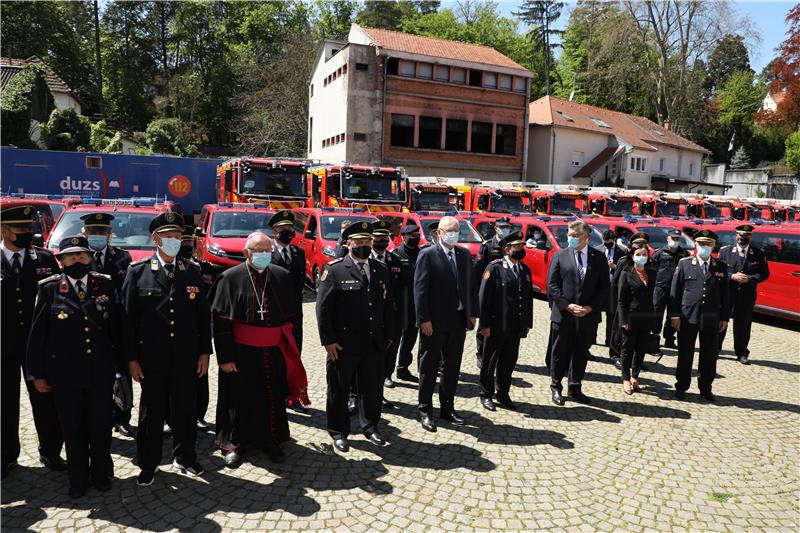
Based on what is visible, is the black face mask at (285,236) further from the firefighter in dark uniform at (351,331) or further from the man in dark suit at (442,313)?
the man in dark suit at (442,313)

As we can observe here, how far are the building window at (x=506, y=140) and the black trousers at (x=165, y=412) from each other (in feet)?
119

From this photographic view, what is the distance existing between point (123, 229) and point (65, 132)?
25.4 metres

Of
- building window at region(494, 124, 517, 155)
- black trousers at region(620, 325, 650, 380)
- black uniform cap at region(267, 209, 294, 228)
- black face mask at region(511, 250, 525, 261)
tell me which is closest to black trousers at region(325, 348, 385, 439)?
black face mask at region(511, 250, 525, 261)

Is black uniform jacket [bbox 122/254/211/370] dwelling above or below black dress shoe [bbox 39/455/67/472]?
above

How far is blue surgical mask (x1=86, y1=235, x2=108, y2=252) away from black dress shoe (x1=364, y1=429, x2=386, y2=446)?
3.71 m

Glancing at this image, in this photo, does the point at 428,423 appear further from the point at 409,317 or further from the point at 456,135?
the point at 456,135

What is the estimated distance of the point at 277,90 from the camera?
151 feet

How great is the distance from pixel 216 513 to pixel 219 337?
1.41 meters

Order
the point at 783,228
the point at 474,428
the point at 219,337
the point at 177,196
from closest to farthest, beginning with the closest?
the point at 219,337
the point at 474,428
the point at 783,228
the point at 177,196

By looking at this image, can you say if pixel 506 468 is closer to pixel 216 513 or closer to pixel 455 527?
pixel 455 527

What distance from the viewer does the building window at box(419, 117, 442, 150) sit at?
36562 mm

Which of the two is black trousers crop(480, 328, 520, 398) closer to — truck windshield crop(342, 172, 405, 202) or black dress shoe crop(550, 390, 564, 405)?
black dress shoe crop(550, 390, 564, 405)

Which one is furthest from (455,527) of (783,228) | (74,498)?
(783,228)

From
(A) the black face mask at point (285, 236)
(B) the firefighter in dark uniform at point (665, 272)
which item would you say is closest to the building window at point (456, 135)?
(B) the firefighter in dark uniform at point (665, 272)
